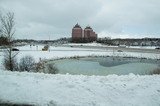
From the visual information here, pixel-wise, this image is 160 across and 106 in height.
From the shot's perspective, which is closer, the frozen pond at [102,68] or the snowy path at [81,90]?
the snowy path at [81,90]

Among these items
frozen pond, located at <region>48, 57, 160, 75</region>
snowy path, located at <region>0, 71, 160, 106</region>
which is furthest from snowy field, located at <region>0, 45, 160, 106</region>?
frozen pond, located at <region>48, 57, 160, 75</region>

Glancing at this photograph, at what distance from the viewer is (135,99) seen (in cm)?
1021

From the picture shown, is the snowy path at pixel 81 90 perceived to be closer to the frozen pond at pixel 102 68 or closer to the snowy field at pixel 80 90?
the snowy field at pixel 80 90

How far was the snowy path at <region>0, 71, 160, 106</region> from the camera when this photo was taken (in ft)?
32.7

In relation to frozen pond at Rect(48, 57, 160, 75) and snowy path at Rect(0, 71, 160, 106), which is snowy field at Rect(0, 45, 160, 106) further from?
frozen pond at Rect(48, 57, 160, 75)

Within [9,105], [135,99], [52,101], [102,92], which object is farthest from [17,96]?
[135,99]

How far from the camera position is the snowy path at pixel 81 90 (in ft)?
32.7

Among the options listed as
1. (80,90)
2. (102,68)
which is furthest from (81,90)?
(102,68)

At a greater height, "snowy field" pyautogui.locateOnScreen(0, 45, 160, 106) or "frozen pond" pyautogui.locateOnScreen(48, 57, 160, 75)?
"snowy field" pyautogui.locateOnScreen(0, 45, 160, 106)

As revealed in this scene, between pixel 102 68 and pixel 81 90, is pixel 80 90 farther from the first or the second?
pixel 102 68

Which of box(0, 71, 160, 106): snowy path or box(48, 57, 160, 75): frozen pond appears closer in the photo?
box(0, 71, 160, 106): snowy path

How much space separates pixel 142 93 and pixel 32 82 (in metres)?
4.97

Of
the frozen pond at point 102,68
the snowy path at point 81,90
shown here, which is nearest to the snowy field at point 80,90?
the snowy path at point 81,90

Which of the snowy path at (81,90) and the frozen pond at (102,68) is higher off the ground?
the snowy path at (81,90)
